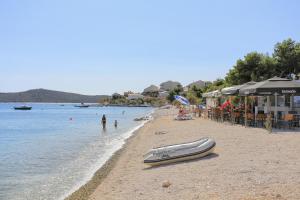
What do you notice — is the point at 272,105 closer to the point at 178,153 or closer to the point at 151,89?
the point at 178,153

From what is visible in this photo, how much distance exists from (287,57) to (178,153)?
25746 mm

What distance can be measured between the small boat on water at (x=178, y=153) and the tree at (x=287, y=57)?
80.8ft

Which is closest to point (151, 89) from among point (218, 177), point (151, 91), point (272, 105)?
point (151, 91)

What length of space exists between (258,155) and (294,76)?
24703 millimetres

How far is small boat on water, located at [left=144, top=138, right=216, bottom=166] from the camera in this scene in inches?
446

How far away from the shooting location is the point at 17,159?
58.2ft

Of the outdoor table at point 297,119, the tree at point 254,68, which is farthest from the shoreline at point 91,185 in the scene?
the tree at point 254,68

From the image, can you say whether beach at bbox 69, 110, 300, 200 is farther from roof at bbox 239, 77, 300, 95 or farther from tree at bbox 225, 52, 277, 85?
tree at bbox 225, 52, 277, 85

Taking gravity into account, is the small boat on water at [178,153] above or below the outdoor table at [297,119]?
below

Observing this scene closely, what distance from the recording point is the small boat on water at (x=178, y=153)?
37.2 ft

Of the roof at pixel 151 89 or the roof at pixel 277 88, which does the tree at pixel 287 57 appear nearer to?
the roof at pixel 277 88

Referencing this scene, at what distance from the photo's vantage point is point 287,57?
3403cm

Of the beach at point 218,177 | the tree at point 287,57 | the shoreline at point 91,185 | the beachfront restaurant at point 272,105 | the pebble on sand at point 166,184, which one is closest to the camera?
the beach at point 218,177

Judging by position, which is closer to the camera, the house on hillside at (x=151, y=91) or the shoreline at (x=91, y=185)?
the shoreline at (x=91, y=185)
